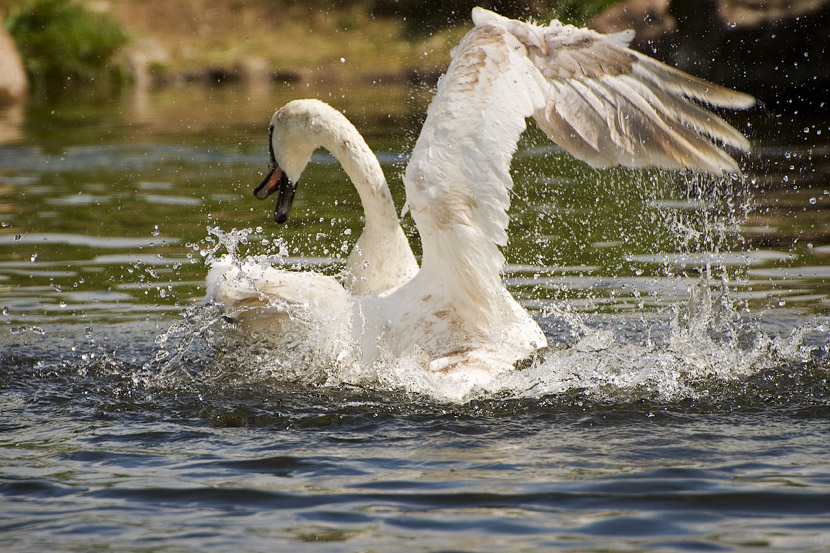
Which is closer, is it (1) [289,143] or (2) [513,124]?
(2) [513,124]

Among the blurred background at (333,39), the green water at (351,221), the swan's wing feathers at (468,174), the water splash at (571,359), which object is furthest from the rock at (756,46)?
the swan's wing feathers at (468,174)

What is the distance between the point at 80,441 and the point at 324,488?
121 cm

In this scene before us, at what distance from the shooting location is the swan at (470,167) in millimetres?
4910

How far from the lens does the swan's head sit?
6.44 m

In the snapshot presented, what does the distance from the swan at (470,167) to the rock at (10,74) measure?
15110mm

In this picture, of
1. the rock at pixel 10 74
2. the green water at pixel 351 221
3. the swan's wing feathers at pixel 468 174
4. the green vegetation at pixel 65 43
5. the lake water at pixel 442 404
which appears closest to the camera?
the lake water at pixel 442 404

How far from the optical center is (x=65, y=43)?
Answer: 76.6 feet

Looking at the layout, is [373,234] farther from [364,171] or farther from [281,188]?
[281,188]

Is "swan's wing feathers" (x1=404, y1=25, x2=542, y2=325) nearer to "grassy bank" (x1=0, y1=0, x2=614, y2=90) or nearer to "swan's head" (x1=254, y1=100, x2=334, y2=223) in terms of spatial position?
"swan's head" (x1=254, y1=100, x2=334, y2=223)

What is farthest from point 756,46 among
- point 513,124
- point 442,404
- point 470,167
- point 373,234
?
point 442,404

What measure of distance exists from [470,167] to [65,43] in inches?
801

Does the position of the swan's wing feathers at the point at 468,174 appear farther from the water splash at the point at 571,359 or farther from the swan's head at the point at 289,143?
the swan's head at the point at 289,143

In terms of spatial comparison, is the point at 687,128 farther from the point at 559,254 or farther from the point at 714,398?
the point at 559,254

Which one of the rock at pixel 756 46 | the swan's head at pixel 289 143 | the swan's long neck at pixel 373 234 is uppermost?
the rock at pixel 756 46
